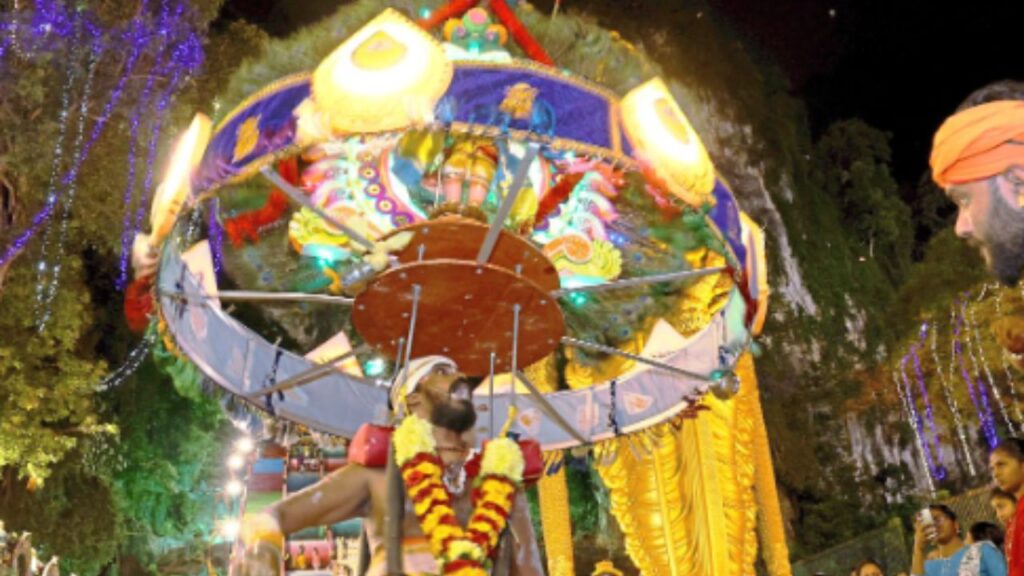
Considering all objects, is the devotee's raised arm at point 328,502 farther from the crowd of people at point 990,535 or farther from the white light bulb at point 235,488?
the white light bulb at point 235,488

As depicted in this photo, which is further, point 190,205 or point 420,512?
point 190,205

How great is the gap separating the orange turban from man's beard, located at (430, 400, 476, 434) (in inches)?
96.3

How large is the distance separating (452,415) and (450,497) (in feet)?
1.22

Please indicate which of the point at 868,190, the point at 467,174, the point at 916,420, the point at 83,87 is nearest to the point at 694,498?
the point at 467,174

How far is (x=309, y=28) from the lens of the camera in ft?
19.7

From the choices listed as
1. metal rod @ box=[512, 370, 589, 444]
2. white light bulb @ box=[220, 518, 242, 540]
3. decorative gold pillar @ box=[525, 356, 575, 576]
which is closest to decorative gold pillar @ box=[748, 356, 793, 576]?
decorative gold pillar @ box=[525, 356, 575, 576]

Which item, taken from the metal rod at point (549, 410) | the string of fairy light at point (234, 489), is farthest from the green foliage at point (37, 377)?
the metal rod at point (549, 410)

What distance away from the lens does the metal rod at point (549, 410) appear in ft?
22.1

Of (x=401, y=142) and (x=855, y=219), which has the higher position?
(x=855, y=219)

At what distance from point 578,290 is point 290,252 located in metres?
2.23

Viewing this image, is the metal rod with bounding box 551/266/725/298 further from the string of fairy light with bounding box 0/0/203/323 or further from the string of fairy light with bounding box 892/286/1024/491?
the string of fairy light with bounding box 892/286/1024/491

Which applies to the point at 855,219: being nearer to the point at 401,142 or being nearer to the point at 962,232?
the point at 401,142

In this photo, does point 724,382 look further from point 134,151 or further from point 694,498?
point 134,151

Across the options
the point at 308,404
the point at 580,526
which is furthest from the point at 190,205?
the point at 580,526
